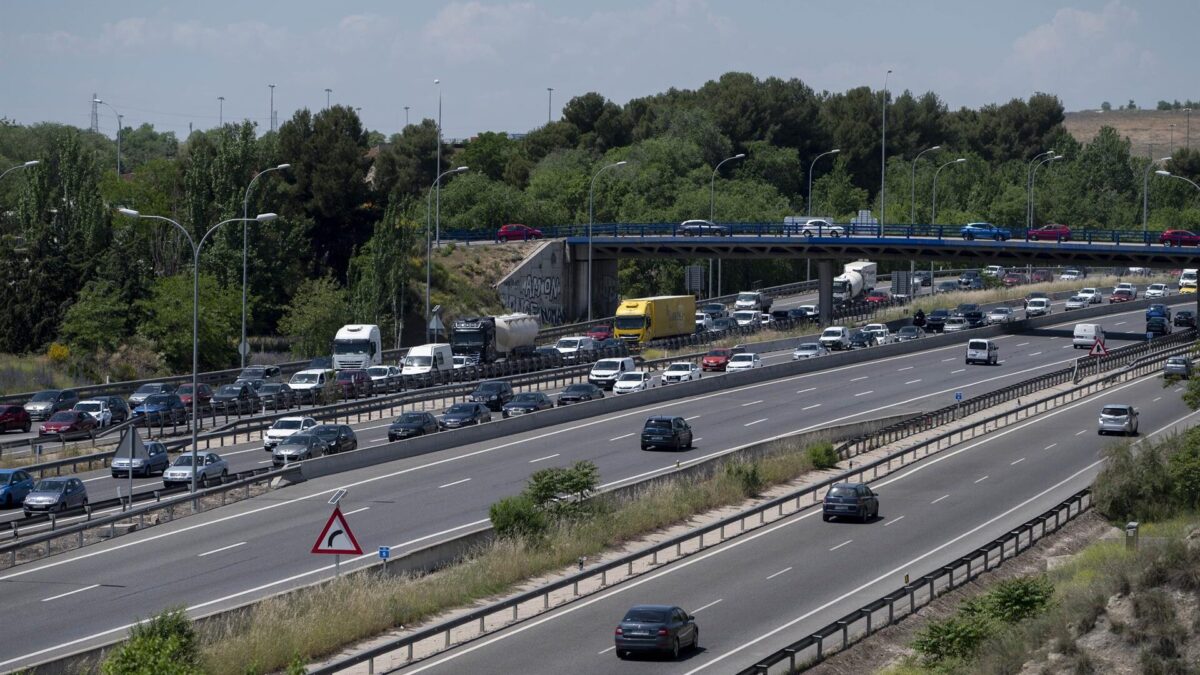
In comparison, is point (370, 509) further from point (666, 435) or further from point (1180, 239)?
point (1180, 239)

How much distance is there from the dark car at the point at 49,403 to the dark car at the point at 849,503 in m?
31.4

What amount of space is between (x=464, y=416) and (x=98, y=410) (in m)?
13.7

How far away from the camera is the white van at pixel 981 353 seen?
7681cm

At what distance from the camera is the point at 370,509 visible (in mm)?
41531

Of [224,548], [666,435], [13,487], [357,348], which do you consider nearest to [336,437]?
[13,487]

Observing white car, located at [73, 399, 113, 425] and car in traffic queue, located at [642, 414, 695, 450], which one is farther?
white car, located at [73, 399, 113, 425]

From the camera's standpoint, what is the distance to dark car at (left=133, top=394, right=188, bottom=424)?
180ft

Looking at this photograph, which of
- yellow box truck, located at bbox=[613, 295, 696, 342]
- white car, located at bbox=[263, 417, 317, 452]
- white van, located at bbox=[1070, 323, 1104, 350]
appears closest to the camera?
white car, located at bbox=[263, 417, 317, 452]

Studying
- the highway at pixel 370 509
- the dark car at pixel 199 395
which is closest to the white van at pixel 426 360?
the dark car at pixel 199 395

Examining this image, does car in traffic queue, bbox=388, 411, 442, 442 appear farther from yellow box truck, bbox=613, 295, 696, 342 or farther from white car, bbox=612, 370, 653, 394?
yellow box truck, bbox=613, 295, 696, 342

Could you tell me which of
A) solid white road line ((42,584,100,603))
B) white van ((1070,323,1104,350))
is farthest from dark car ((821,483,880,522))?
white van ((1070,323,1104,350))

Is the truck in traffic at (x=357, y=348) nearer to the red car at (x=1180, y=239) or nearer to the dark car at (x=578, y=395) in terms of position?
the dark car at (x=578, y=395)

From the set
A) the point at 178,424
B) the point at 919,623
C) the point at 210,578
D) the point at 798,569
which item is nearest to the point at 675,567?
the point at 798,569

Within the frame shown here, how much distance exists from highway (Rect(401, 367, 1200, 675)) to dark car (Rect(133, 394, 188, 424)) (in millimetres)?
24518
